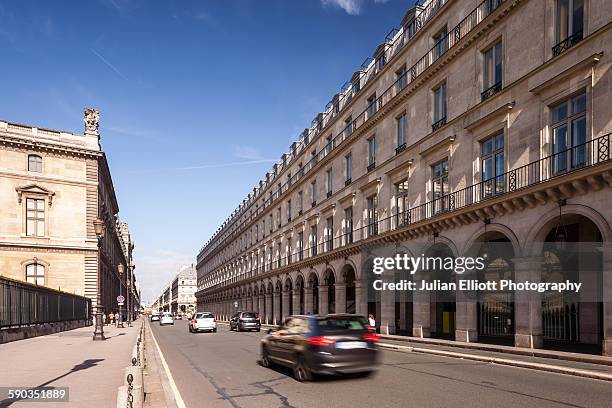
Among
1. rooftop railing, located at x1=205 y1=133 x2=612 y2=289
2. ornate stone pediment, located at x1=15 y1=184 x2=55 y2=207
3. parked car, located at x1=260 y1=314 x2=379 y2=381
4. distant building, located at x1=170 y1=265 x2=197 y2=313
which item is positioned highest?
ornate stone pediment, located at x1=15 y1=184 x2=55 y2=207

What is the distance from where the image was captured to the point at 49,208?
Answer: 42281 millimetres

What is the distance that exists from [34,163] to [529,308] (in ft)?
140

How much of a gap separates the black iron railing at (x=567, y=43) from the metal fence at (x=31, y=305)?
24.2 m

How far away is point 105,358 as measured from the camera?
1359 centimetres

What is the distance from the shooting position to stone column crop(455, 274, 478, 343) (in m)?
19.0

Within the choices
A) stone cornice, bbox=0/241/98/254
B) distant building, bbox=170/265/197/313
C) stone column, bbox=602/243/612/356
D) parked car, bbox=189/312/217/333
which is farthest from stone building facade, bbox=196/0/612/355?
distant building, bbox=170/265/197/313

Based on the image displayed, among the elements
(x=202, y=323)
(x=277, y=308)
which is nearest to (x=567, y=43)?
(x=202, y=323)

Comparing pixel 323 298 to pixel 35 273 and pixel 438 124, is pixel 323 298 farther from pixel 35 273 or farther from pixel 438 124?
pixel 35 273

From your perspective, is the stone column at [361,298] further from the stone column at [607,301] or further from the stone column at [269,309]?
the stone column at [269,309]

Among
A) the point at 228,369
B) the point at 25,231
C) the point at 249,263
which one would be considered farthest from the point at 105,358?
the point at 249,263

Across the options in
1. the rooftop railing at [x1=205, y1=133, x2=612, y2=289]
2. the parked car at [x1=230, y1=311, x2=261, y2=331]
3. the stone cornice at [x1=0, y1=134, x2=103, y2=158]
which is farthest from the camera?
the stone cornice at [x1=0, y1=134, x2=103, y2=158]

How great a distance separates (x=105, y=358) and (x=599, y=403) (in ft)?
40.7

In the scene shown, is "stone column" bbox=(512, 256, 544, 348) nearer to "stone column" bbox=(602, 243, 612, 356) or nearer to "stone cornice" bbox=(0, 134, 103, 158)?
"stone column" bbox=(602, 243, 612, 356)

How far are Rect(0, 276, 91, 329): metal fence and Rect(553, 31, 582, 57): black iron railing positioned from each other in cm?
2419
